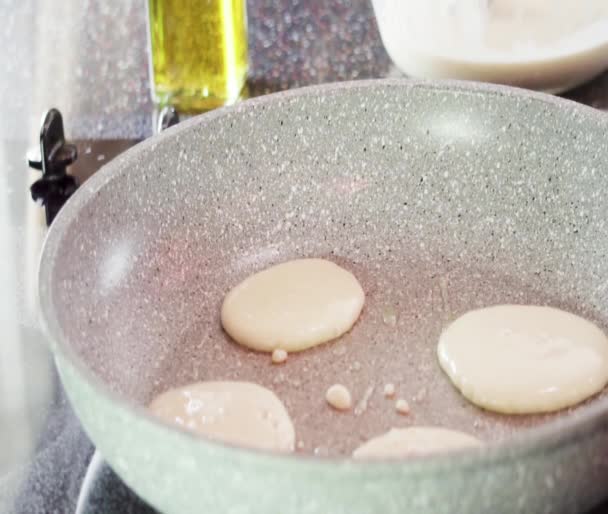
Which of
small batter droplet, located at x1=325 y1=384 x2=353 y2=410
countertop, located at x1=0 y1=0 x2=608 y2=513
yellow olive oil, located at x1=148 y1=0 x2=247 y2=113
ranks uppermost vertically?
yellow olive oil, located at x1=148 y1=0 x2=247 y2=113

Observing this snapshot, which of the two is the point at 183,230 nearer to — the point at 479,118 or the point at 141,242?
the point at 141,242

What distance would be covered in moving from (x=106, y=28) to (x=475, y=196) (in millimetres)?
606

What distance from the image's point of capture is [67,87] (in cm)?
110

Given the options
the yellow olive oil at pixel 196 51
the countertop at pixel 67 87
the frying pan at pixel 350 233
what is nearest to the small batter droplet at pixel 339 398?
the frying pan at pixel 350 233

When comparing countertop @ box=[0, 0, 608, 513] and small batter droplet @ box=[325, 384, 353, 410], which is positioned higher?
countertop @ box=[0, 0, 608, 513]

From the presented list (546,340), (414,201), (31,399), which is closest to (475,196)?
(414,201)

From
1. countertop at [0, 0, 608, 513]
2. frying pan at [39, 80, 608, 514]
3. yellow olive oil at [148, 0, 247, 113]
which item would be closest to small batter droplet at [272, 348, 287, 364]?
frying pan at [39, 80, 608, 514]

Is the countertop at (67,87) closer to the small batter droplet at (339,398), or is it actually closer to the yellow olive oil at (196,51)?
the yellow olive oil at (196,51)

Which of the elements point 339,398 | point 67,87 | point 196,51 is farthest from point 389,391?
point 67,87

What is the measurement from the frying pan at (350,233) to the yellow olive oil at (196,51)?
19 centimetres

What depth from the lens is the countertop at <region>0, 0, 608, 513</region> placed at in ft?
2.16

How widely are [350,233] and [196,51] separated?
0.91ft

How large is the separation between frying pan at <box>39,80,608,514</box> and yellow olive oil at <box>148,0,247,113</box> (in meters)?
0.19

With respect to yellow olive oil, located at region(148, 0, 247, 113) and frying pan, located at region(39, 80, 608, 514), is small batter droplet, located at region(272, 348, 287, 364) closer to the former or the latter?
frying pan, located at region(39, 80, 608, 514)
